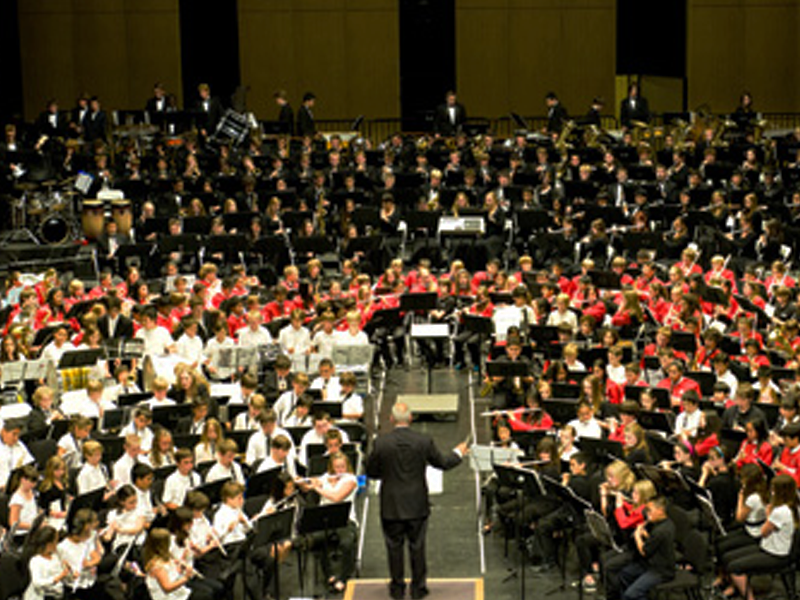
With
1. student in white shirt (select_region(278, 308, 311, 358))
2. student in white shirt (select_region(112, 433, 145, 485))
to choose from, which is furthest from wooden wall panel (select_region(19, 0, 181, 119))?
student in white shirt (select_region(112, 433, 145, 485))

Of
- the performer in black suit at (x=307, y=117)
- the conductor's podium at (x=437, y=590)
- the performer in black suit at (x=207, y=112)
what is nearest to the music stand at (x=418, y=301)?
the conductor's podium at (x=437, y=590)

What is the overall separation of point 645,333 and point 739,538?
556 centimetres

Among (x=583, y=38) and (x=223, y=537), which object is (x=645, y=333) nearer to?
(x=223, y=537)

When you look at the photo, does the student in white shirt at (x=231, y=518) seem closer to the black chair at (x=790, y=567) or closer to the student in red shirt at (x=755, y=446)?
the black chair at (x=790, y=567)

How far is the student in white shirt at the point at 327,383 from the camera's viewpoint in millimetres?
14758

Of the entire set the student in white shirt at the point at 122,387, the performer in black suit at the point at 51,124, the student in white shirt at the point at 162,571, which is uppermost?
the performer in black suit at the point at 51,124

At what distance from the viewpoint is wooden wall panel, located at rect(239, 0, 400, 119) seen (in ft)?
102

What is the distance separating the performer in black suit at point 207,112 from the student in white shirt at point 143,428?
12291 millimetres

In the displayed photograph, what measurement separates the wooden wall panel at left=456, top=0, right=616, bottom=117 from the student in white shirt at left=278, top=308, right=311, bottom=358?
51.3 ft

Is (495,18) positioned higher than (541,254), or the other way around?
(495,18)

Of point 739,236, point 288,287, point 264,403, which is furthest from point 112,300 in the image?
point 739,236

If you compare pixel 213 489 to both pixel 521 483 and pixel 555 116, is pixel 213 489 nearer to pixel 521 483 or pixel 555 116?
pixel 521 483

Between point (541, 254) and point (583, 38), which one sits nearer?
point (541, 254)

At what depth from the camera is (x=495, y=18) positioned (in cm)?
3111
